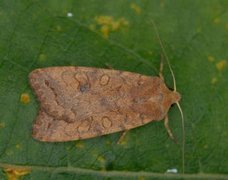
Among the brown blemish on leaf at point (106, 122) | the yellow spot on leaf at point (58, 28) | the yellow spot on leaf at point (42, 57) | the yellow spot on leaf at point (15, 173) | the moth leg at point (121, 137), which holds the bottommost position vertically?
the yellow spot on leaf at point (15, 173)

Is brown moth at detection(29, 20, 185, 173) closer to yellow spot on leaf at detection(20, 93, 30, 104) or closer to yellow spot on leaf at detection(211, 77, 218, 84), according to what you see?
yellow spot on leaf at detection(20, 93, 30, 104)

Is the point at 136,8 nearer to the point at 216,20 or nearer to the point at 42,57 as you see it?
→ the point at 216,20

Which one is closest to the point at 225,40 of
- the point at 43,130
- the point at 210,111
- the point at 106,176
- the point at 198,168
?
the point at 210,111

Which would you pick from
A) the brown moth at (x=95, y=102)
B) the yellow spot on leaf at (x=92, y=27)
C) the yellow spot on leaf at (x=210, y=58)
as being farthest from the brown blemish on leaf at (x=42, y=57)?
the yellow spot on leaf at (x=210, y=58)

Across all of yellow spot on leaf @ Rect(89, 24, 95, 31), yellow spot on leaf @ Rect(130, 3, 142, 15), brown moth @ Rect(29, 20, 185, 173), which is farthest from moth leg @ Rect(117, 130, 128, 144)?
yellow spot on leaf @ Rect(130, 3, 142, 15)

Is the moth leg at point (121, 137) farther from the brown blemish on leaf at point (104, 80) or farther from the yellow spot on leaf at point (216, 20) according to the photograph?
the yellow spot on leaf at point (216, 20)

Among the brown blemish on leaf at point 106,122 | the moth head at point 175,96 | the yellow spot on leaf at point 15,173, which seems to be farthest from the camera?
the brown blemish on leaf at point 106,122

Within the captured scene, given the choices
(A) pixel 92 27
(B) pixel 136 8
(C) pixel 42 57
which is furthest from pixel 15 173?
(B) pixel 136 8

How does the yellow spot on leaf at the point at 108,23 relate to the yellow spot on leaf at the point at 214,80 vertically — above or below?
above
